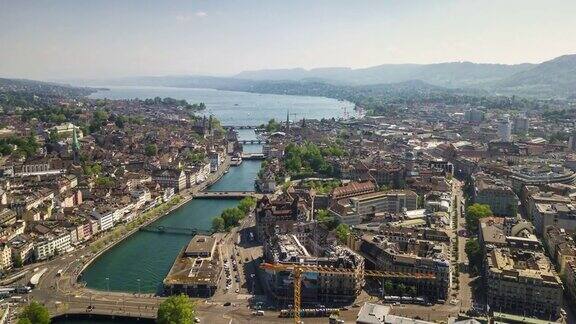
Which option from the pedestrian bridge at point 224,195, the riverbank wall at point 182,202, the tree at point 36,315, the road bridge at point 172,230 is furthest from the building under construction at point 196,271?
the pedestrian bridge at point 224,195

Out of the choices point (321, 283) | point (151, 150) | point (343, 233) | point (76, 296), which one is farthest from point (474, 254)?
point (151, 150)

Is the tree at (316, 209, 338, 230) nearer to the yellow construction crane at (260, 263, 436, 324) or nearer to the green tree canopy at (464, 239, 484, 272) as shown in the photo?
the green tree canopy at (464, 239, 484, 272)

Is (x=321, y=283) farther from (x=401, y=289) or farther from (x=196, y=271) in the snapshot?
(x=196, y=271)

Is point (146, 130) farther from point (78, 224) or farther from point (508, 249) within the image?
point (508, 249)

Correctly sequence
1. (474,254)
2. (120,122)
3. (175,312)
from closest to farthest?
1. (175,312)
2. (474,254)
3. (120,122)

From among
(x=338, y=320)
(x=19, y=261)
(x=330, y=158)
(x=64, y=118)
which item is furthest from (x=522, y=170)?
(x=64, y=118)

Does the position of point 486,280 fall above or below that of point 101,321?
above
